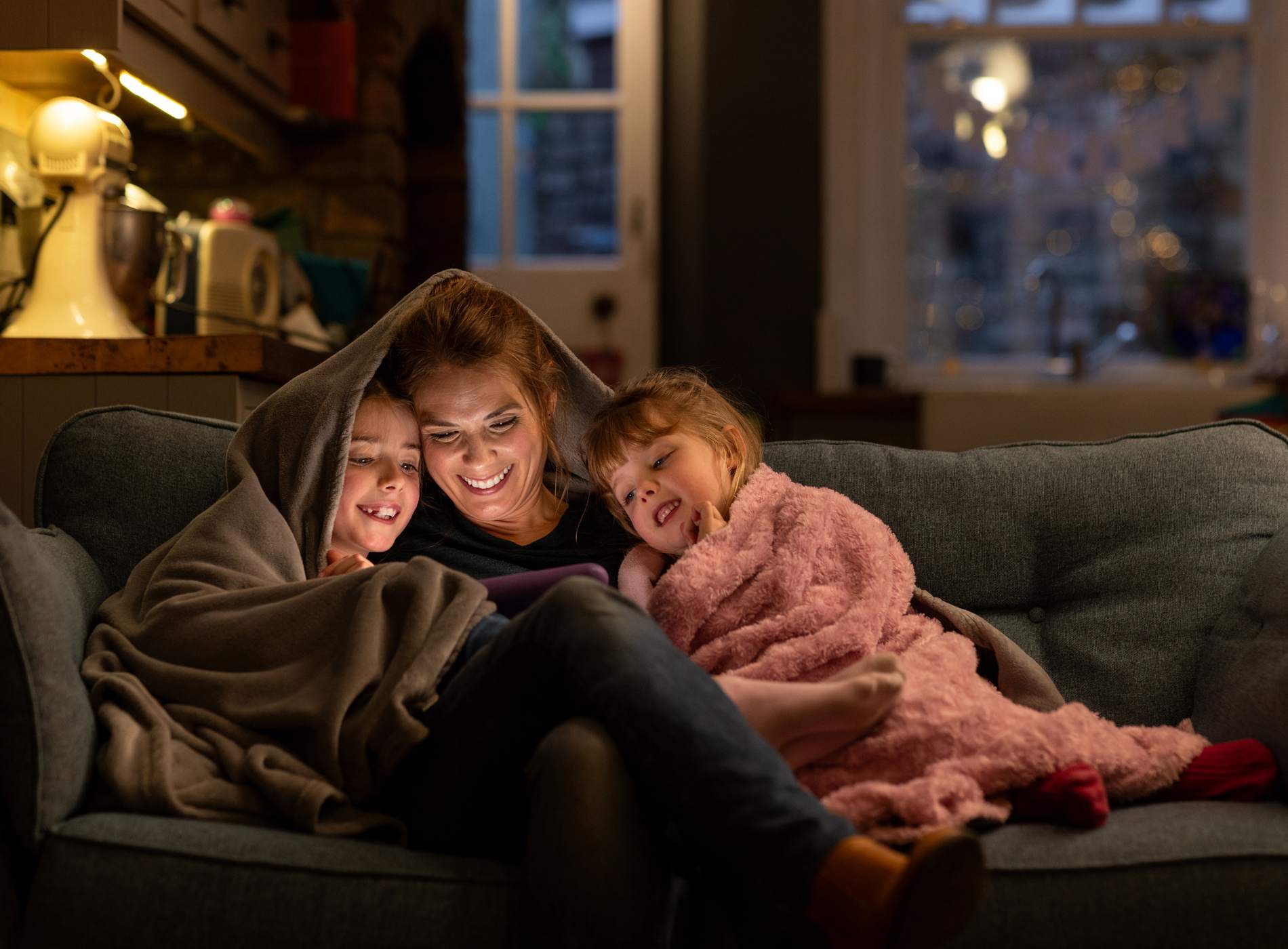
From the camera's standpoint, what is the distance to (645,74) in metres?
3.72

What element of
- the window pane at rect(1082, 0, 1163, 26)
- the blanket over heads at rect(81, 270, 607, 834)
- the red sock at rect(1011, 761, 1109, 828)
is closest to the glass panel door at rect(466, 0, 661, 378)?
the window pane at rect(1082, 0, 1163, 26)

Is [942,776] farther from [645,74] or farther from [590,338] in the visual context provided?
[645,74]

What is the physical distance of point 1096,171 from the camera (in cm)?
378

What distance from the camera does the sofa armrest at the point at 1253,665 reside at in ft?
4.50

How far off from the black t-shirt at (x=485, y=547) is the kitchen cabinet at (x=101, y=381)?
0.64m

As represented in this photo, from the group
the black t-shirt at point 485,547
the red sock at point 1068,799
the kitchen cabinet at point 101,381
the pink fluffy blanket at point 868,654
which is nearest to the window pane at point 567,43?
the kitchen cabinet at point 101,381

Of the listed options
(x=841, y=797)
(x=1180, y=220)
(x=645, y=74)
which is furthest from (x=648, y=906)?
(x=1180, y=220)

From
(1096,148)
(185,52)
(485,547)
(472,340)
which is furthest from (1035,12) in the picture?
(485,547)

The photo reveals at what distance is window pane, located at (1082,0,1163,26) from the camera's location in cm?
375

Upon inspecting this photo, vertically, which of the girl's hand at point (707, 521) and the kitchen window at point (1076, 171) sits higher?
the kitchen window at point (1076, 171)

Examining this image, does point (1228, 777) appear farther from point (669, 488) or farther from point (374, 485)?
point (374, 485)

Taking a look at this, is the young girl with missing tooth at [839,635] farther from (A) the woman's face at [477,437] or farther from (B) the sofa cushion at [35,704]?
(B) the sofa cushion at [35,704]

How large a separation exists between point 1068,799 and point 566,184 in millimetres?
2932

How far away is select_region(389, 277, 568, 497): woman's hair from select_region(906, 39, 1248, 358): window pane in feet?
8.03
